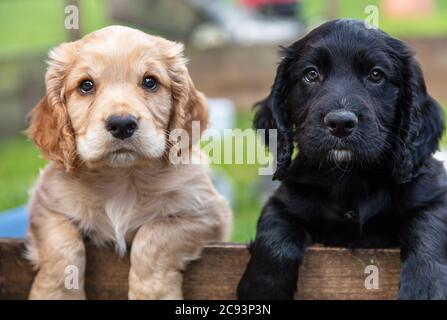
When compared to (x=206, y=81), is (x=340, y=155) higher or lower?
higher

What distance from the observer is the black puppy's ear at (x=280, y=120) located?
400cm

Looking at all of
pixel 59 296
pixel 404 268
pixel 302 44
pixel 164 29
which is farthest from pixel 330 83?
pixel 164 29

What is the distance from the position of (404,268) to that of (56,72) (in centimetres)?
191

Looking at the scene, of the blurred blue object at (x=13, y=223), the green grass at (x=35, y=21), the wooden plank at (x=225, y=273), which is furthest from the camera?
the green grass at (x=35, y=21)

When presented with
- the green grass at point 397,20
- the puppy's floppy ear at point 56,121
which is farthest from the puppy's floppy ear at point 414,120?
the green grass at point 397,20

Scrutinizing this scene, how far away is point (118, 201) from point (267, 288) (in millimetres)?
904

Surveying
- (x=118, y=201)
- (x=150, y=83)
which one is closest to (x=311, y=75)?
(x=150, y=83)

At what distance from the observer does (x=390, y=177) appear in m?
3.85

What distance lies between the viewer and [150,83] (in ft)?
13.2

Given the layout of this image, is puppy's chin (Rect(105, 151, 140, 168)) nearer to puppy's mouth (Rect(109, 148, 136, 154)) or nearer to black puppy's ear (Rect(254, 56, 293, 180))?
puppy's mouth (Rect(109, 148, 136, 154))

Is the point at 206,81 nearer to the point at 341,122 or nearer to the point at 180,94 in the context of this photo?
the point at 180,94

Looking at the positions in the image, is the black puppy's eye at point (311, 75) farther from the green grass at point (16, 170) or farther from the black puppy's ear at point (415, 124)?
the green grass at point (16, 170)

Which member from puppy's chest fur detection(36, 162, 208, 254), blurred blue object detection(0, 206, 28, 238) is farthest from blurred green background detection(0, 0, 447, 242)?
puppy's chest fur detection(36, 162, 208, 254)

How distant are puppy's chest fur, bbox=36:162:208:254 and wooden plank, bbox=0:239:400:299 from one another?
0.38 feet
